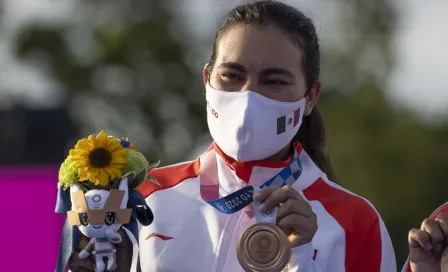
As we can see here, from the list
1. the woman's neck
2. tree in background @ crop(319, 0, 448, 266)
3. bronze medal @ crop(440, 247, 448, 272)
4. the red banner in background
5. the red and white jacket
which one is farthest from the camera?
tree in background @ crop(319, 0, 448, 266)

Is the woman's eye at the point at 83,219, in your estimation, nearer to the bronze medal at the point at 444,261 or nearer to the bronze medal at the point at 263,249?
the bronze medal at the point at 263,249

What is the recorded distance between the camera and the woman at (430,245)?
16.3ft

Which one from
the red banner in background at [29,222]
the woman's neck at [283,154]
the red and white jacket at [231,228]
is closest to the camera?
the red and white jacket at [231,228]

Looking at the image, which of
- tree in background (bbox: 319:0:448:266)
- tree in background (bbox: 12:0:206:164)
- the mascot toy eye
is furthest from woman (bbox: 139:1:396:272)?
tree in background (bbox: 12:0:206:164)

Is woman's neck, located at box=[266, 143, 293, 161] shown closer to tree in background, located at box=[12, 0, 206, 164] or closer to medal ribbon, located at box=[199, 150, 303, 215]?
medal ribbon, located at box=[199, 150, 303, 215]

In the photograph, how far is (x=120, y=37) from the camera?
28.9 metres

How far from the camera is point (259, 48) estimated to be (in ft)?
18.0

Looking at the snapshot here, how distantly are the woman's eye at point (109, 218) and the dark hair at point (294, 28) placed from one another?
2.72 ft

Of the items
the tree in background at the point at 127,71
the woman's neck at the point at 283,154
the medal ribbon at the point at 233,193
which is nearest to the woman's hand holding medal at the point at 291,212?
the medal ribbon at the point at 233,193

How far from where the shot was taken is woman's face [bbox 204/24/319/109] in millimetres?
5434

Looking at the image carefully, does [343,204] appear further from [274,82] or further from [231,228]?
[274,82]

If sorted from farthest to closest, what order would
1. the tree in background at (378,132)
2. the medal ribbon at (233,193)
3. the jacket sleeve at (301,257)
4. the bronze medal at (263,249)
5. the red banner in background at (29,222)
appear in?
the tree in background at (378,132) < the red banner in background at (29,222) < the medal ribbon at (233,193) < the jacket sleeve at (301,257) < the bronze medal at (263,249)

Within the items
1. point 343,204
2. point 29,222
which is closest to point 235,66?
point 343,204

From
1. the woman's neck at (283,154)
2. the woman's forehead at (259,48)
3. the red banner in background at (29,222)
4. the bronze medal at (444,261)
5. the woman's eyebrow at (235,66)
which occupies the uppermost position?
the woman's forehead at (259,48)
